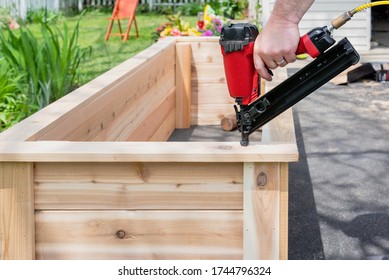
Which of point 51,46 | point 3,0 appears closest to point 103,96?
point 51,46

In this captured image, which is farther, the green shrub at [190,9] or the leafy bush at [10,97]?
the green shrub at [190,9]

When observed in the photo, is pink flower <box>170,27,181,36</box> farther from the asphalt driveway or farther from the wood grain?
the wood grain

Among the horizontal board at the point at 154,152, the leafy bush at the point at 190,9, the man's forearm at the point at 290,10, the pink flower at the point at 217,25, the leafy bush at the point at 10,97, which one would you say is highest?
the man's forearm at the point at 290,10

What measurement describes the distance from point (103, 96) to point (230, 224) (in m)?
1.27

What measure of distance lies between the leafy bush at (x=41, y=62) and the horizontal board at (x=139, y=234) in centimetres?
280

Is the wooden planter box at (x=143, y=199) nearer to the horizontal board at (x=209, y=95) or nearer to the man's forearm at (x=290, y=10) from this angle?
the man's forearm at (x=290, y=10)

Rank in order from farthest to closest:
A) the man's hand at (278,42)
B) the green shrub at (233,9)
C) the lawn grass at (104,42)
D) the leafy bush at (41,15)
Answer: the leafy bush at (41,15), the green shrub at (233,9), the lawn grass at (104,42), the man's hand at (278,42)

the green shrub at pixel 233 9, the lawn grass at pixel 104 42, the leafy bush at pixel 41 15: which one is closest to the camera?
the lawn grass at pixel 104 42

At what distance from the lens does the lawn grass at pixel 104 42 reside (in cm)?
816

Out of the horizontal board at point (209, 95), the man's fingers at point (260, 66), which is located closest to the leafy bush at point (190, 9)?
the horizontal board at point (209, 95)

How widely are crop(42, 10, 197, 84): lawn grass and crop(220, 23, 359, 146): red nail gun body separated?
159 inches

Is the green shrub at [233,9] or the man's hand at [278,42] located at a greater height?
the man's hand at [278,42]

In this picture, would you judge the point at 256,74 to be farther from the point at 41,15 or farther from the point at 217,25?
the point at 41,15
